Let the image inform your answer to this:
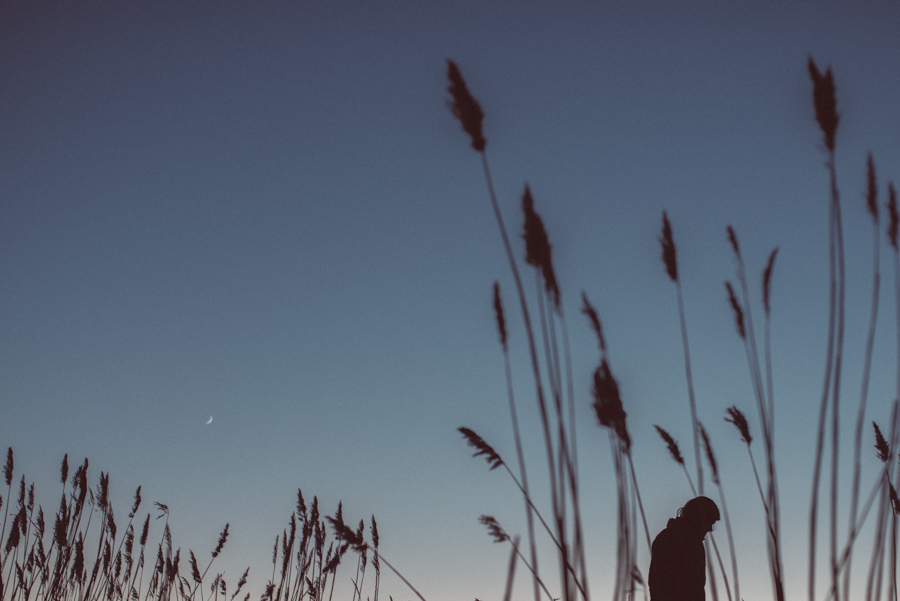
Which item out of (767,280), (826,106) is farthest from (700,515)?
(826,106)

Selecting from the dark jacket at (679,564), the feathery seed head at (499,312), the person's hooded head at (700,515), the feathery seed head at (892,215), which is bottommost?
the dark jacket at (679,564)

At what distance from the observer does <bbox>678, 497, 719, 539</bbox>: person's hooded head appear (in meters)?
3.28

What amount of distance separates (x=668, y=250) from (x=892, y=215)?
0.68 m

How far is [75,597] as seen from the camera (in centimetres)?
505

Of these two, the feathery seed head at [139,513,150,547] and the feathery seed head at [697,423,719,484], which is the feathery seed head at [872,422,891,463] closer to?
the feathery seed head at [697,423,719,484]

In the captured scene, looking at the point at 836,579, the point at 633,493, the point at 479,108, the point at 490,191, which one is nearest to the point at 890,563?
the point at 836,579

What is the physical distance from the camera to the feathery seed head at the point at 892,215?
6.18 feet

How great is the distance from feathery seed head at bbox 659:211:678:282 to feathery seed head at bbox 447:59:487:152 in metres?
0.93

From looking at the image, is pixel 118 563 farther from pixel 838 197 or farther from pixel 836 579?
pixel 838 197

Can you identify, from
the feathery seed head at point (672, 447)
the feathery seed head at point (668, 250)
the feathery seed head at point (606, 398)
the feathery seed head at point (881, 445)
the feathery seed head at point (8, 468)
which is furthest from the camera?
the feathery seed head at point (8, 468)

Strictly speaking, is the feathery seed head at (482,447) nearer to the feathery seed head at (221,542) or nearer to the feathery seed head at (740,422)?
the feathery seed head at (740,422)

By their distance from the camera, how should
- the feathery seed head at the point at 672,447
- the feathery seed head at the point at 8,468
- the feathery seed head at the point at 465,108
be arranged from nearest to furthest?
1. the feathery seed head at the point at 465,108
2. the feathery seed head at the point at 672,447
3. the feathery seed head at the point at 8,468

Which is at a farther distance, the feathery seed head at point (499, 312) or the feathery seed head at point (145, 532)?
the feathery seed head at point (145, 532)

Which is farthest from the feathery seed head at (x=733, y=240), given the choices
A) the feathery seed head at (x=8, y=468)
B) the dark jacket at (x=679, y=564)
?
the feathery seed head at (x=8, y=468)
